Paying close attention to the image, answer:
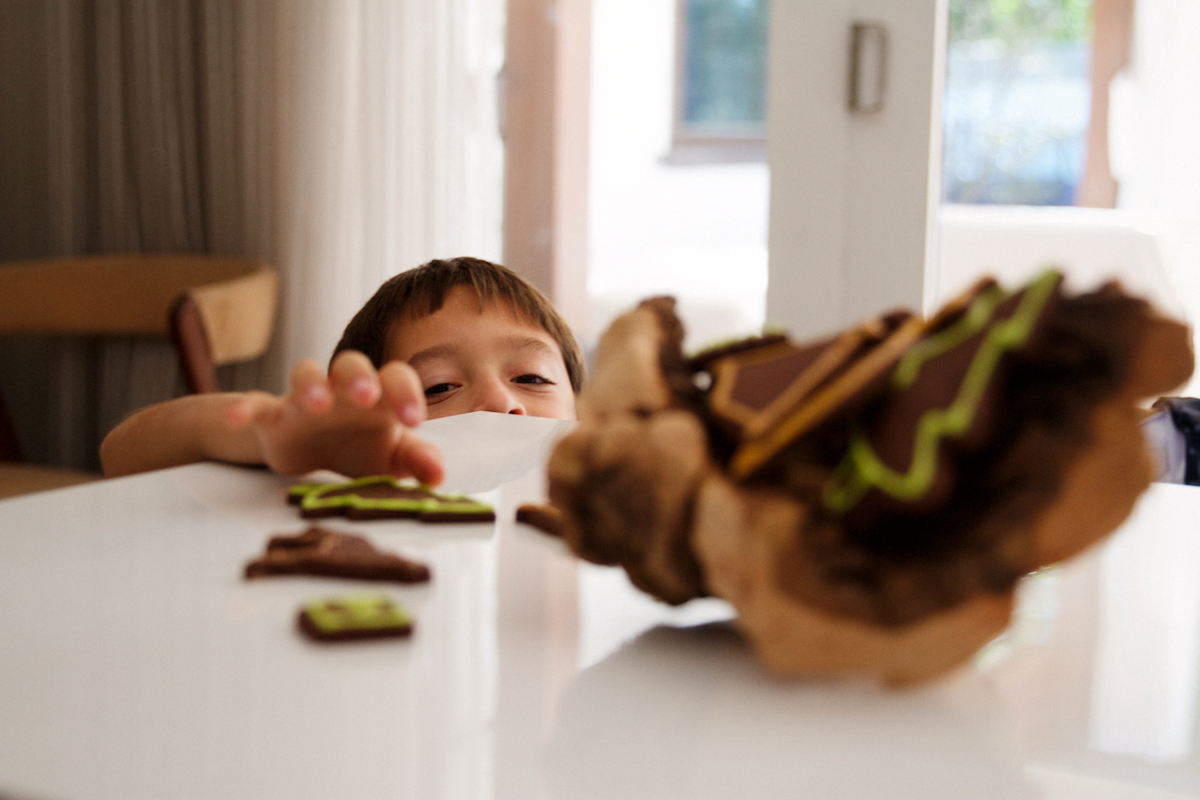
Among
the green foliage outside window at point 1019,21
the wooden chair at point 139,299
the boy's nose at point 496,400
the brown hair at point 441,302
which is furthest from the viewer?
the wooden chair at point 139,299

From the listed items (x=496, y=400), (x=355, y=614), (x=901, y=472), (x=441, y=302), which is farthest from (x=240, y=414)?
(x=441, y=302)

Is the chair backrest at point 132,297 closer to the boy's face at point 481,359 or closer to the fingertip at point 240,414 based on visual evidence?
the boy's face at point 481,359

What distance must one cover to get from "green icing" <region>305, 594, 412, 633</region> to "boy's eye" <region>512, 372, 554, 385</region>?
69cm

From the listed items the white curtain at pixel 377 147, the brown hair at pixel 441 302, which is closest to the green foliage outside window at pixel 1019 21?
the white curtain at pixel 377 147

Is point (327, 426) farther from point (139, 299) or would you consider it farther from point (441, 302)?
point (139, 299)

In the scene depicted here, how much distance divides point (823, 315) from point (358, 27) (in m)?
1.22

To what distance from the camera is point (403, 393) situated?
1.83ft

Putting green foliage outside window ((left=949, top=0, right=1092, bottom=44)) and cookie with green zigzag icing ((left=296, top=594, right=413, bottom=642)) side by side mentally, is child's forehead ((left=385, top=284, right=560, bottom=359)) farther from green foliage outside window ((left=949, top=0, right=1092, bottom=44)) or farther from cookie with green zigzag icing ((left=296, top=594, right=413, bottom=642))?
green foliage outside window ((left=949, top=0, right=1092, bottom=44))

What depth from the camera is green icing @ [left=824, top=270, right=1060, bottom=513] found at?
317 mm

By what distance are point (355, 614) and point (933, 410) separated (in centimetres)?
21

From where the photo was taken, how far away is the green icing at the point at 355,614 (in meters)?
0.36

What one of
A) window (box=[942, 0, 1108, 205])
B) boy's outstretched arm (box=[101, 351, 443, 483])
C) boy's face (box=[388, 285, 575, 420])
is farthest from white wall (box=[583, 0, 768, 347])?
boy's outstretched arm (box=[101, 351, 443, 483])

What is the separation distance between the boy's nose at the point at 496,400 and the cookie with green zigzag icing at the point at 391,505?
38 cm

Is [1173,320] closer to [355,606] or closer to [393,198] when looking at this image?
[355,606]
